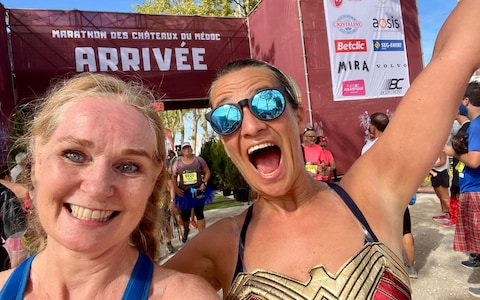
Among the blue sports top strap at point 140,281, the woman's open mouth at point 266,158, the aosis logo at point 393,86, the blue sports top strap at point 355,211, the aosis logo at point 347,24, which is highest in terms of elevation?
the aosis logo at point 347,24

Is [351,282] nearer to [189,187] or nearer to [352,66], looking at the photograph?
[189,187]

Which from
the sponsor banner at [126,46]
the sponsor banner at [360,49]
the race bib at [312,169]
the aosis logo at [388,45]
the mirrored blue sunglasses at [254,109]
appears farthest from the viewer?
the sponsor banner at [126,46]

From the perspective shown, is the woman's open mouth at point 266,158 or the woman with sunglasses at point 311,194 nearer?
the woman with sunglasses at point 311,194

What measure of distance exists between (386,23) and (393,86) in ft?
6.53

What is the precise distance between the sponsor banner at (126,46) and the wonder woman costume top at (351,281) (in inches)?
369

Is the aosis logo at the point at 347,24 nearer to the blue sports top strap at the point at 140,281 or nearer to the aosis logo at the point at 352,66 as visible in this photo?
the aosis logo at the point at 352,66

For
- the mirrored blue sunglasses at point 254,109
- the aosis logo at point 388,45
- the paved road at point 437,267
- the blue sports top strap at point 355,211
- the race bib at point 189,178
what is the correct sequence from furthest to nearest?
the aosis logo at point 388,45, the race bib at point 189,178, the paved road at point 437,267, the mirrored blue sunglasses at point 254,109, the blue sports top strap at point 355,211

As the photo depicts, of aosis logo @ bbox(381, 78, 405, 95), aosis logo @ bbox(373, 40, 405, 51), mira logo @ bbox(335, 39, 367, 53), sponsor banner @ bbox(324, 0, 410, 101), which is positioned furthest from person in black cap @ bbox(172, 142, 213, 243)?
aosis logo @ bbox(373, 40, 405, 51)

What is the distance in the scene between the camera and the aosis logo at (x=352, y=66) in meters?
9.99

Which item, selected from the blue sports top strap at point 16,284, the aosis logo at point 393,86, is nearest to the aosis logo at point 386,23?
the aosis logo at point 393,86

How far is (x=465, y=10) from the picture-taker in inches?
46.4

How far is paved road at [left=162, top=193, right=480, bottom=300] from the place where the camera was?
338cm

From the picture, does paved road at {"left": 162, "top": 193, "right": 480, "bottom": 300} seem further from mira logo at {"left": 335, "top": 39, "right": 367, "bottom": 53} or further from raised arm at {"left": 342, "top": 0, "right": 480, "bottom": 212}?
mira logo at {"left": 335, "top": 39, "right": 367, "bottom": 53}

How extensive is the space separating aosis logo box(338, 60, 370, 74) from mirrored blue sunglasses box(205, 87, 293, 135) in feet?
30.9
